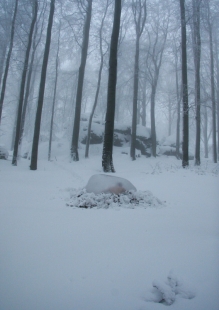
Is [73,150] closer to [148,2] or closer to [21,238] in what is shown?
[21,238]

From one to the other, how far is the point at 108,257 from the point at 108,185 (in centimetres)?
201

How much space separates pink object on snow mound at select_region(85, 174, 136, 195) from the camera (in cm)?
361

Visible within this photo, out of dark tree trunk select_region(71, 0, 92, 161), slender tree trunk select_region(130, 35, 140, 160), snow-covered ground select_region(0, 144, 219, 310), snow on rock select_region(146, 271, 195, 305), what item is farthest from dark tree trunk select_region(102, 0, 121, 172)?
slender tree trunk select_region(130, 35, 140, 160)

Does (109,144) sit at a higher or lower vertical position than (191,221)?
higher

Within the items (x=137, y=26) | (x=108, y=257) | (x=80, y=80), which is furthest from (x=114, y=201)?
(x=137, y=26)

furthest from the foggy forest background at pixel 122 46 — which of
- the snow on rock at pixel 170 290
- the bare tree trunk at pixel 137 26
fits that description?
the snow on rock at pixel 170 290

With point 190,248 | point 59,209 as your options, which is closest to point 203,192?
point 190,248

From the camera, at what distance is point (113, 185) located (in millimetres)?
3664

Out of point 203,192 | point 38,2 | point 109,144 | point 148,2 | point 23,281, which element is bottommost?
point 23,281

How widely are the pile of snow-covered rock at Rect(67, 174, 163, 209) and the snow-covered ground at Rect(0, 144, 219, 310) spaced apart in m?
0.20

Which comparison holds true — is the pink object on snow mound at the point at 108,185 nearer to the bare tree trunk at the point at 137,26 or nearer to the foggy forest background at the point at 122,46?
the foggy forest background at the point at 122,46

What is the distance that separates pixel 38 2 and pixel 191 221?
14.4 m

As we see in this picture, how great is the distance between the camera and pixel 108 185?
12.0ft

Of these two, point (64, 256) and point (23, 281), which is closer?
point (23, 281)
